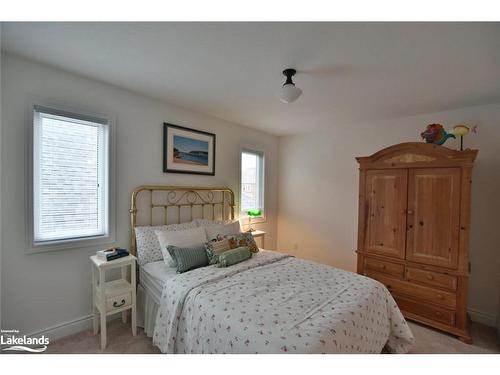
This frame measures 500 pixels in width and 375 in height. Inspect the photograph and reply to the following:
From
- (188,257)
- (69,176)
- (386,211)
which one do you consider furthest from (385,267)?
(69,176)

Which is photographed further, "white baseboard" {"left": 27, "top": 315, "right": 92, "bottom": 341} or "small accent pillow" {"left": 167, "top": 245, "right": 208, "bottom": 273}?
"small accent pillow" {"left": 167, "top": 245, "right": 208, "bottom": 273}

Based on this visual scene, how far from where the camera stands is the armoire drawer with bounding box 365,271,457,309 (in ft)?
7.72

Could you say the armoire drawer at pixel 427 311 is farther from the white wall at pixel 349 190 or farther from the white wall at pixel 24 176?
the white wall at pixel 24 176

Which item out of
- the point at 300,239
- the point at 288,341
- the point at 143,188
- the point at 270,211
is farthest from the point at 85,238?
the point at 300,239

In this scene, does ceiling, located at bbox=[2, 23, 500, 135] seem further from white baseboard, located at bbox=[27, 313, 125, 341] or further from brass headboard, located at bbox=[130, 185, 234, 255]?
white baseboard, located at bbox=[27, 313, 125, 341]

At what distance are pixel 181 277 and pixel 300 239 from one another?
273cm

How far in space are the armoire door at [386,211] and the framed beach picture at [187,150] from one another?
214 cm

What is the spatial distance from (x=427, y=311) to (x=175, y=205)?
309 cm

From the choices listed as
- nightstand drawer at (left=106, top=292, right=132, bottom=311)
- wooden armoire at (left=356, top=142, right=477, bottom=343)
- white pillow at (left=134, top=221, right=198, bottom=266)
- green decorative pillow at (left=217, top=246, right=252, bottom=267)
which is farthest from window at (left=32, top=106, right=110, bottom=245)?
wooden armoire at (left=356, top=142, right=477, bottom=343)

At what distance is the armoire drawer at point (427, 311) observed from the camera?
2.34 m

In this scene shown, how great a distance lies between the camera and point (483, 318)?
2.63 metres

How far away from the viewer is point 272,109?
301cm

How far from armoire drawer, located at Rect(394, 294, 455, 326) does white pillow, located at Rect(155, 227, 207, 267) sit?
7.76ft
